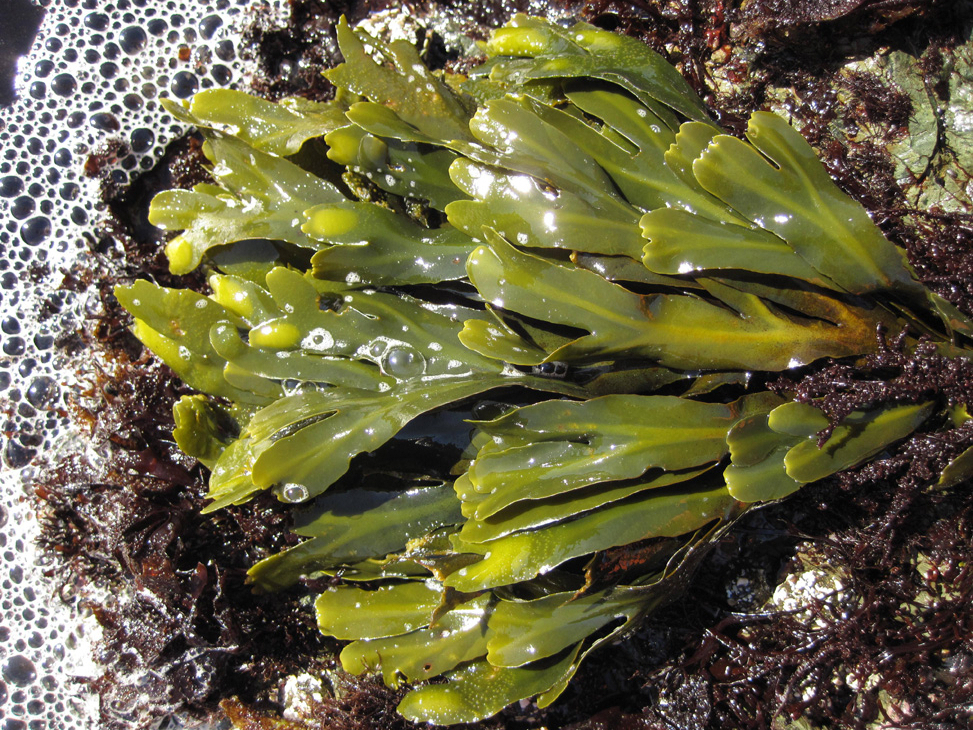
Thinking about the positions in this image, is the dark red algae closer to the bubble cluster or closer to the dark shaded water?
the bubble cluster

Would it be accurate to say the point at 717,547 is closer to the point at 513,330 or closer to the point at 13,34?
the point at 513,330

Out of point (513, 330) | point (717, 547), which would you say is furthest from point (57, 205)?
point (717, 547)

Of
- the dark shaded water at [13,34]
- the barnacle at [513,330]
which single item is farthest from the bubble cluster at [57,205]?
the barnacle at [513,330]

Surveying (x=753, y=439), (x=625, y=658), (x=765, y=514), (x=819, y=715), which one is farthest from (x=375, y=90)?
(x=819, y=715)

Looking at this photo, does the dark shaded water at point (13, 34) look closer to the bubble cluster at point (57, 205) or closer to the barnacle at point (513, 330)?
the bubble cluster at point (57, 205)

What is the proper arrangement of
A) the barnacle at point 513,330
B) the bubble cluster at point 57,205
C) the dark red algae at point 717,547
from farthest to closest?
the bubble cluster at point 57,205, the dark red algae at point 717,547, the barnacle at point 513,330
